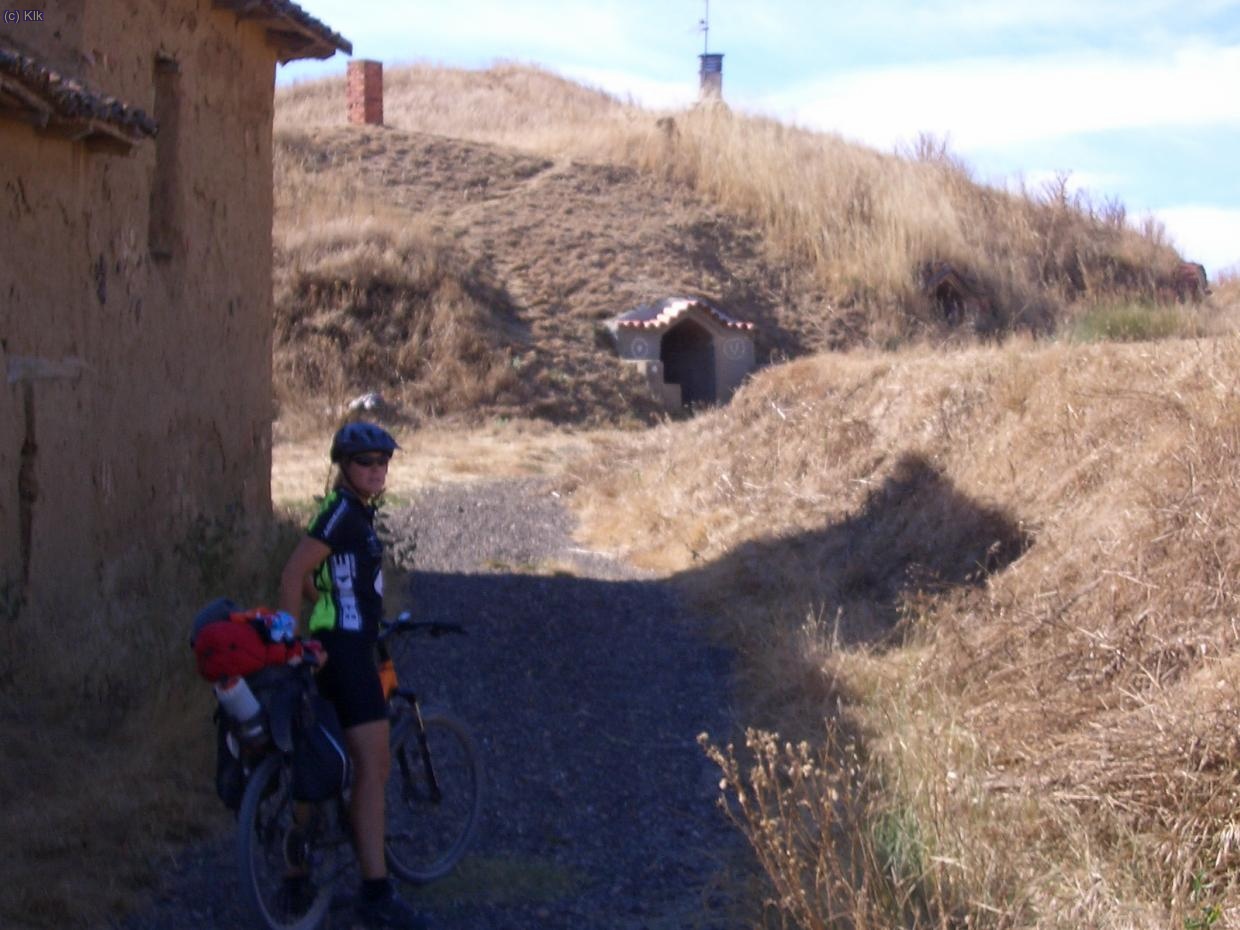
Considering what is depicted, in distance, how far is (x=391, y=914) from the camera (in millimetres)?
5250

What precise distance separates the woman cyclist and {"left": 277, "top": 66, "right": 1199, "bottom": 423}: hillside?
62.4 ft

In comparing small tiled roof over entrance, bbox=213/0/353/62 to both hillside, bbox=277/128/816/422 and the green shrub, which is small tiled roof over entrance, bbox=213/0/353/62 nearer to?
the green shrub

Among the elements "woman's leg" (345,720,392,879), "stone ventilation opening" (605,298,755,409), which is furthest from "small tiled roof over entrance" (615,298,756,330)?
"woman's leg" (345,720,392,879)

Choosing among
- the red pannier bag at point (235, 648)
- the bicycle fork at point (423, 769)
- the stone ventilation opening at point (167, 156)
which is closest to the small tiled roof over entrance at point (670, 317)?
the stone ventilation opening at point (167, 156)

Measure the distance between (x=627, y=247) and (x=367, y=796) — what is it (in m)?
26.5

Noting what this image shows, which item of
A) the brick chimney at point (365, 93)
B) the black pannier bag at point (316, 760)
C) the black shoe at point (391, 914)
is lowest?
the black shoe at point (391, 914)

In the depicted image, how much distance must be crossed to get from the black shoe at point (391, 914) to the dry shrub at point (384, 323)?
19.0 m

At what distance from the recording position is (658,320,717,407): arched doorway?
27.9 metres

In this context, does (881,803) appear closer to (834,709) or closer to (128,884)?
(834,709)

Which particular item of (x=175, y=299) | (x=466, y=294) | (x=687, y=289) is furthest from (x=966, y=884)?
(x=687, y=289)

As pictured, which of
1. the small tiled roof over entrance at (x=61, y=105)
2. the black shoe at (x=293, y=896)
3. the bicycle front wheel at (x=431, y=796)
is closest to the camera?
the black shoe at (x=293, y=896)

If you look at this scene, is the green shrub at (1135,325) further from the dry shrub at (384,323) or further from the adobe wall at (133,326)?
the dry shrub at (384,323)

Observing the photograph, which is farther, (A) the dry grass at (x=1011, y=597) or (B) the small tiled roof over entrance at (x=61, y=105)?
(B) the small tiled roof over entrance at (x=61, y=105)

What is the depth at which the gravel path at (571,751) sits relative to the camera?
5688 millimetres
